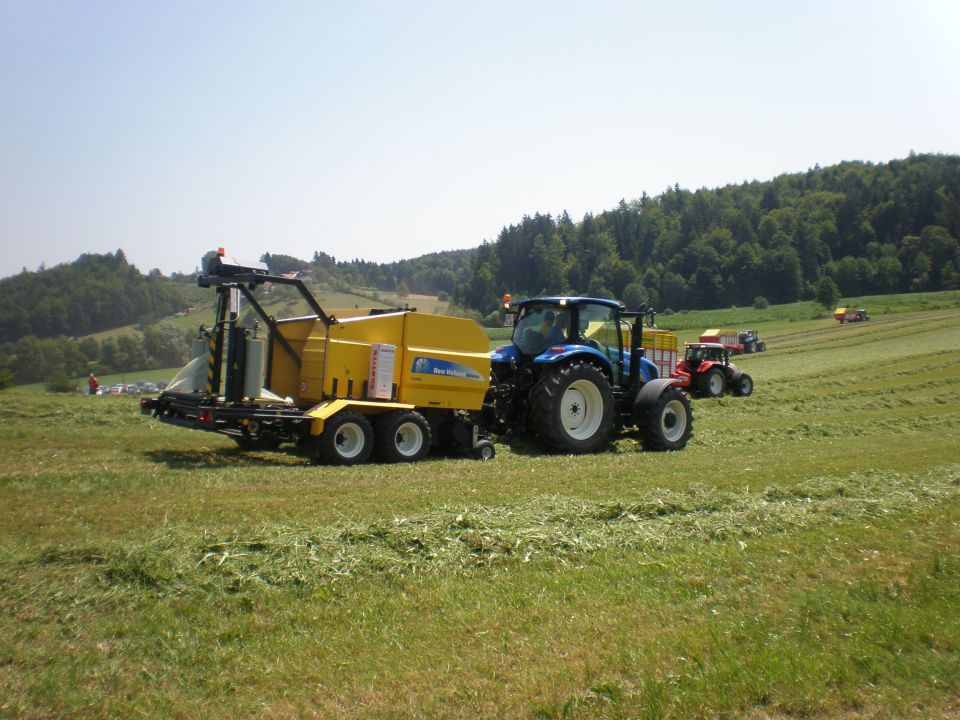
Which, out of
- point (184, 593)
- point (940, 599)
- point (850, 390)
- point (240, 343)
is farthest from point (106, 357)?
point (940, 599)

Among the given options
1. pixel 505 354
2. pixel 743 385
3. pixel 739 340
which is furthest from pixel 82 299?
pixel 739 340

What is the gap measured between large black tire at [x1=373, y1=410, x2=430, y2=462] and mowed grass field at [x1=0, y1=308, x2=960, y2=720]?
1.27 m

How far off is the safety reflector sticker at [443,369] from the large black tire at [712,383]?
1678cm

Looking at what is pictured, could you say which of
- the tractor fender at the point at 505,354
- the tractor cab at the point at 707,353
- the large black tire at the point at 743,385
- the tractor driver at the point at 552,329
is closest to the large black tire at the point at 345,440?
the tractor fender at the point at 505,354

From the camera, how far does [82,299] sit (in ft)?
107

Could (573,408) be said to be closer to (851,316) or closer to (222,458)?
(222,458)

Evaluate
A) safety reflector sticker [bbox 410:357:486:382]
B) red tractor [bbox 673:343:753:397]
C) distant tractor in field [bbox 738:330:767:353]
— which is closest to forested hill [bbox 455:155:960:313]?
distant tractor in field [bbox 738:330:767:353]

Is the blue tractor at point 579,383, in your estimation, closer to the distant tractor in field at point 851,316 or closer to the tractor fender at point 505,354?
the tractor fender at point 505,354

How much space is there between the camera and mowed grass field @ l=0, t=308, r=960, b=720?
389cm

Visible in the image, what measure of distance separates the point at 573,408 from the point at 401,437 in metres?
3.07

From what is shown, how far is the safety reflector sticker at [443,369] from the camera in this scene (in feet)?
36.8

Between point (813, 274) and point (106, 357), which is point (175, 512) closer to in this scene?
point (106, 357)

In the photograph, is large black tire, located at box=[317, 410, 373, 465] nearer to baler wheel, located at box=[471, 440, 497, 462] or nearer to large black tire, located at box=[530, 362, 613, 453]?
baler wheel, located at box=[471, 440, 497, 462]

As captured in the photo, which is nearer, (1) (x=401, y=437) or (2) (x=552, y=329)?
(1) (x=401, y=437)
